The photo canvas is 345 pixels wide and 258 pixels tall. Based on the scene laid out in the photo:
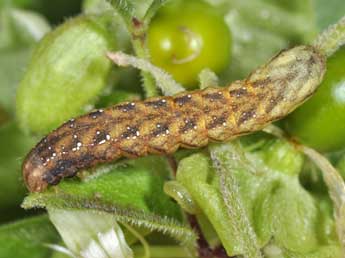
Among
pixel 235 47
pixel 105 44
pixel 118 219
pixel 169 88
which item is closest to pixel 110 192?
pixel 118 219

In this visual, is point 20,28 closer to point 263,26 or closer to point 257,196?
point 263,26

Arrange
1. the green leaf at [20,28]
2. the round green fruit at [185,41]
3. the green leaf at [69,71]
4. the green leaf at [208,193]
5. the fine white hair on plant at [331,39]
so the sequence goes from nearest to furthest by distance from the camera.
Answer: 1. the green leaf at [208,193]
2. the fine white hair on plant at [331,39]
3. the green leaf at [69,71]
4. the round green fruit at [185,41]
5. the green leaf at [20,28]

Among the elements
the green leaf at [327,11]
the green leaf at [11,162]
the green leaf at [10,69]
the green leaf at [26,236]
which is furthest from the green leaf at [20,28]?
the green leaf at [327,11]

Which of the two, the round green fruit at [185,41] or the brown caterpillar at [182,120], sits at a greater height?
the round green fruit at [185,41]

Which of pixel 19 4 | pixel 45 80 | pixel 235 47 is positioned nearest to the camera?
pixel 45 80

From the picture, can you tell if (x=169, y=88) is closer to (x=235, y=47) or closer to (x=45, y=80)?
(x=45, y=80)

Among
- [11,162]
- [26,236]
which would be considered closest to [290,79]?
[26,236]

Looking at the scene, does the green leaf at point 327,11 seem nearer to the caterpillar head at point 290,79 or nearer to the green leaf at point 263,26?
the green leaf at point 263,26
